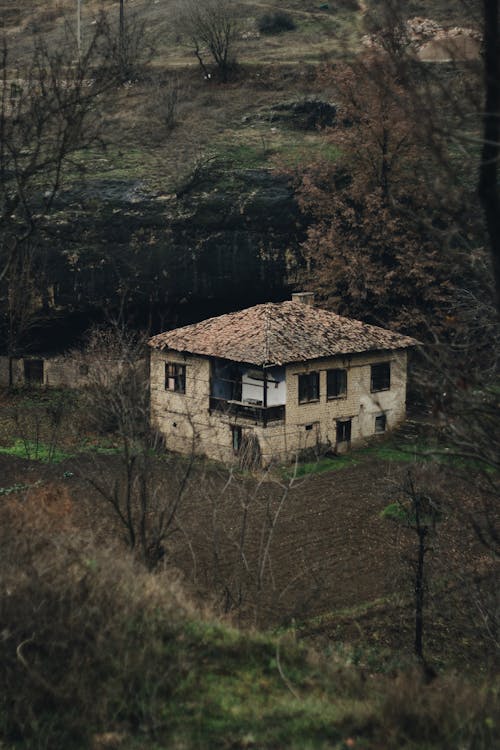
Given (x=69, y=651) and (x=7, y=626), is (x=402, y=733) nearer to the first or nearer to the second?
(x=69, y=651)

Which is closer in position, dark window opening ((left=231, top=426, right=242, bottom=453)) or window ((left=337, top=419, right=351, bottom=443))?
dark window opening ((left=231, top=426, right=242, bottom=453))

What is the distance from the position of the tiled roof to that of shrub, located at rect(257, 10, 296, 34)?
37.6m

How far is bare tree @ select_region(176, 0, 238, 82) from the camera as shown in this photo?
196ft

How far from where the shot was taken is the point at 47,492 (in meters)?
22.8

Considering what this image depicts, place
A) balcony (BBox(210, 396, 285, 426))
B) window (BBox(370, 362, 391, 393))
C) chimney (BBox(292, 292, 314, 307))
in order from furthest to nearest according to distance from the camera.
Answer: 1. chimney (BBox(292, 292, 314, 307))
2. window (BBox(370, 362, 391, 393))
3. balcony (BBox(210, 396, 285, 426))

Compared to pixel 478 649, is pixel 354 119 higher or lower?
higher

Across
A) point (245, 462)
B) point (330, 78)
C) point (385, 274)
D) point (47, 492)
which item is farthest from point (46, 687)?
point (330, 78)

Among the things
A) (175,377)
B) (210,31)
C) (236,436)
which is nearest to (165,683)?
(236,436)

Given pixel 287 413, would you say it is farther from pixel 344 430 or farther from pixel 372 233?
pixel 372 233

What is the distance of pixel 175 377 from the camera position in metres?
35.8

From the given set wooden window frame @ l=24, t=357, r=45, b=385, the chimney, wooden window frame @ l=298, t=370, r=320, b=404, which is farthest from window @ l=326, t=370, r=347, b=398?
wooden window frame @ l=24, t=357, r=45, b=385

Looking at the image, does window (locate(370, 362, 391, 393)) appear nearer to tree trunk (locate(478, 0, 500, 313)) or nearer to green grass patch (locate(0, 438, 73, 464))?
green grass patch (locate(0, 438, 73, 464))

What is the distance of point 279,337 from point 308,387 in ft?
6.92

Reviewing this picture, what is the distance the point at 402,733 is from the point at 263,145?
42.9 m
